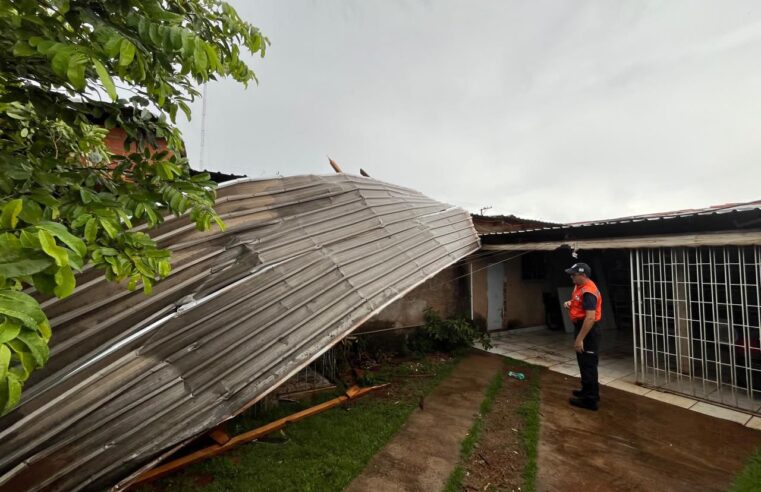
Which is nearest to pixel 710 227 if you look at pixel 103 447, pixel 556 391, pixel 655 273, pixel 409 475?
pixel 655 273

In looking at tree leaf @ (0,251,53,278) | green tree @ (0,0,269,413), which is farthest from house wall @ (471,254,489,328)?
tree leaf @ (0,251,53,278)

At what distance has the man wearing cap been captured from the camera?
412cm

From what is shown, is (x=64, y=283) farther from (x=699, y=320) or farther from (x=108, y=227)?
(x=699, y=320)

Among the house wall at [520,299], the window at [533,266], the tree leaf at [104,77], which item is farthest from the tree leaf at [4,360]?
the window at [533,266]

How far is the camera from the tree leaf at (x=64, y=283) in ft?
3.39

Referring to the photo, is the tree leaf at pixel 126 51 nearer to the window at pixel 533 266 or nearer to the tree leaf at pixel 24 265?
the tree leaf at pixel 24 265

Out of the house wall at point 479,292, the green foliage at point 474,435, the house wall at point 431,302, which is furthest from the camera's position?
the house wall at point 479,292

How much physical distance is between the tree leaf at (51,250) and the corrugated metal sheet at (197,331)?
1689mm

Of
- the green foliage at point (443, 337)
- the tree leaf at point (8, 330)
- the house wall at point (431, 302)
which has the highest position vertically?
the tree leaf at point (8, 330)

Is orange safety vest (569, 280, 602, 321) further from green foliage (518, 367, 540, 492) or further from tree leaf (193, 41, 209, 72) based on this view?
tree leaf (193, 41, 209, 72)

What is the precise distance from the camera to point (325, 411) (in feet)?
13.4

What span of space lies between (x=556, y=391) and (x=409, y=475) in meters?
3.01

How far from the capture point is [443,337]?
6.56 m

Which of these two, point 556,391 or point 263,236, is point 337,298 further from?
point 556,391
